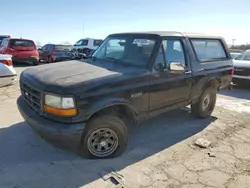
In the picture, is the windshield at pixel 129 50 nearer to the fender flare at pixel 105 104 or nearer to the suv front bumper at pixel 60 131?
the fender flare at pixel 105 104

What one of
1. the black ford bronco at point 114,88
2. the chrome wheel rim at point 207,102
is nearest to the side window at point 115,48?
the black ford bronco at point 114,88

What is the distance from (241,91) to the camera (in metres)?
9.26

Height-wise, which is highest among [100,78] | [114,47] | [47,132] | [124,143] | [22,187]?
[114,47]

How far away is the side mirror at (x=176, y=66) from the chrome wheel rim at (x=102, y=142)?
1.49 meters

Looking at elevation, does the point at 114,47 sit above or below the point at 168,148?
above

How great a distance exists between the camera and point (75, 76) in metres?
3.45

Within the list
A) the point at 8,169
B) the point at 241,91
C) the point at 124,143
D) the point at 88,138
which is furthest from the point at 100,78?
the point at 241,91

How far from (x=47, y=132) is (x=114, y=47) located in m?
2.18

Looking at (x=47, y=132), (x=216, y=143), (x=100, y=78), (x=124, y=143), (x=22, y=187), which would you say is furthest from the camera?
(x=216, y=143)

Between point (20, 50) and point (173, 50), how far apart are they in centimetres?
1143

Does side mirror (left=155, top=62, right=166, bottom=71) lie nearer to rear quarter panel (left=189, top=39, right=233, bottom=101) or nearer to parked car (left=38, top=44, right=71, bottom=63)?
rear quarter panel (left=189, top=39, right=233, bottom=101)

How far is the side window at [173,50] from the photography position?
4.20 metres

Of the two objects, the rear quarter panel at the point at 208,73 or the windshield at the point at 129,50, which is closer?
the windshield at the point at 129,50

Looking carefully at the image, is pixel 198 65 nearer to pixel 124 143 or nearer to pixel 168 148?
pixel 168 148
